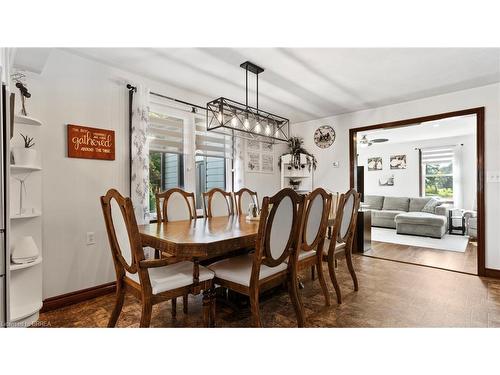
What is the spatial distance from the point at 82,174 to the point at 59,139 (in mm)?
350

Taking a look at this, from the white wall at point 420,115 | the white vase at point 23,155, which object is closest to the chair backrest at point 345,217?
the white wall at point 420,115

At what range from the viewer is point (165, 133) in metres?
3.14

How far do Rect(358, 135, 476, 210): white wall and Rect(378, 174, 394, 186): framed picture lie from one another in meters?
0.08

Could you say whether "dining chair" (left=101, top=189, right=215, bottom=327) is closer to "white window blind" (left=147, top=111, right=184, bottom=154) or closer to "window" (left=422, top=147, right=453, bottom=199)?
"white window blind" (left=147, top=111, right=184, bottom=154)

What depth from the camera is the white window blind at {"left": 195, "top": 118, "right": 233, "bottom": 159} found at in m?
3.52

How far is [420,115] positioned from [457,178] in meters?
4.06

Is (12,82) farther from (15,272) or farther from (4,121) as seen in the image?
(15,272)

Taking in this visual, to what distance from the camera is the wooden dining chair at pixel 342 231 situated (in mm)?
2334

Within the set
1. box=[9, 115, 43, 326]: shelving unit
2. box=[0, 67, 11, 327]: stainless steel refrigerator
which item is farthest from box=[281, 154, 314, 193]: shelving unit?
box=[0, 67, 11, 327]: stainless steel refrigerator

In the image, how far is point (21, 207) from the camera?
1.99m

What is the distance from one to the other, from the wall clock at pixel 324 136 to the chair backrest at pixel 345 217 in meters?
2.12

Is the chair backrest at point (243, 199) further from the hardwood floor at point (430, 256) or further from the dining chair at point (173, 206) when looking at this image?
the hardwood floor at point (430, 256)

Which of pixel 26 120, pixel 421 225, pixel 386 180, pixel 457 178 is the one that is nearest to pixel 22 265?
pixel 26 120
